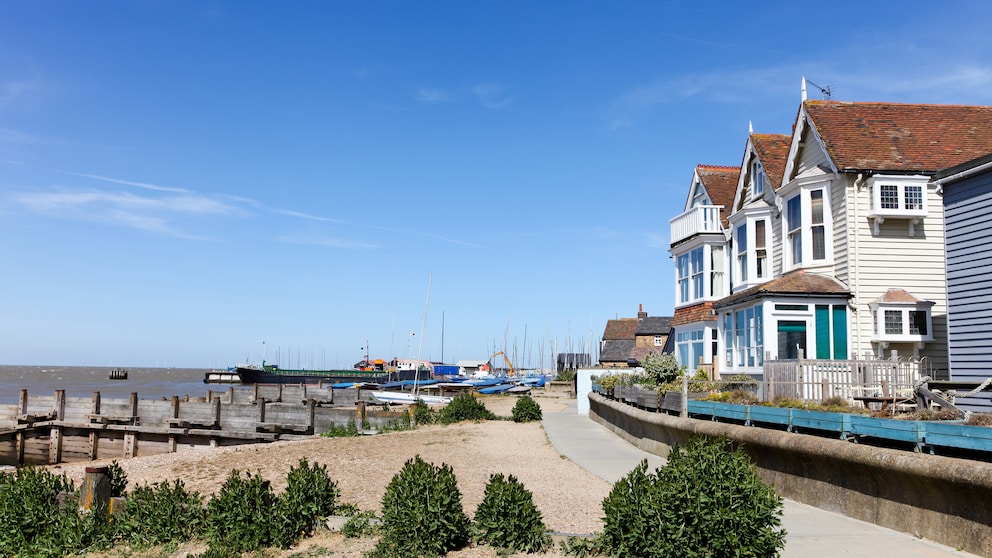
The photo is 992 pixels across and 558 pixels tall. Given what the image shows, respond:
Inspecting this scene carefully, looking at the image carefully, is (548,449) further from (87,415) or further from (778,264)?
(87,415)

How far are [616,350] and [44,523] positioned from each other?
6491cm

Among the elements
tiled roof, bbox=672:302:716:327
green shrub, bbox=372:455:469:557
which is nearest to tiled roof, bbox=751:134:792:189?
tiled roof, bbox=672:302:716:327

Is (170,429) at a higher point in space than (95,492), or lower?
lower

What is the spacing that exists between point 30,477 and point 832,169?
18609mm

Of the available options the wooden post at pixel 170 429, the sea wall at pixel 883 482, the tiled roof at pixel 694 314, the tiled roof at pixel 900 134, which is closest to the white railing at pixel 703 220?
the tiled roof at pixel 694 314

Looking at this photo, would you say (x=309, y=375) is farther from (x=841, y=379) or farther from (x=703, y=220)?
(x=841, y=379)

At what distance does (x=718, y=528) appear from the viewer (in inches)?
294

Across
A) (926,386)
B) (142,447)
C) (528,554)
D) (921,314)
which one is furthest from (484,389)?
(528,554)

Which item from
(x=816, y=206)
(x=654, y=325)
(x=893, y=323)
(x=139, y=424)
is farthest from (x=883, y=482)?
(x=654, y=325)

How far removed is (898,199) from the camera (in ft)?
64.5

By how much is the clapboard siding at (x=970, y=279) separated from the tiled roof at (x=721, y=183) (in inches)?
511

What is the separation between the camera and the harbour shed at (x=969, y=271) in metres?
14.6

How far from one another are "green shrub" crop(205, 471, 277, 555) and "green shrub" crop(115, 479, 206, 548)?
1.14 ft

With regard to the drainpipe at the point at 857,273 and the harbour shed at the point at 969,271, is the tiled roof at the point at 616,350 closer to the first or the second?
the drainpipe at the point at 857,273
